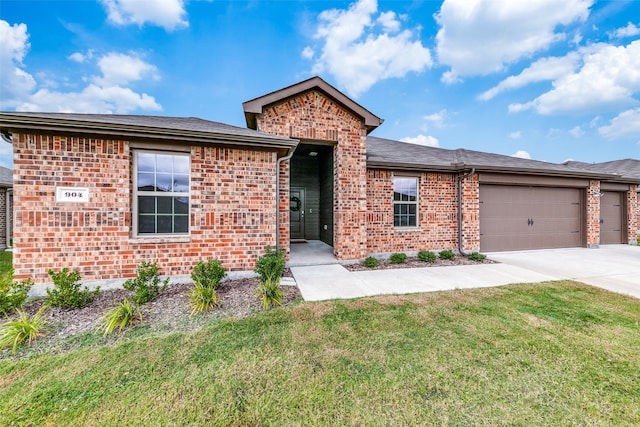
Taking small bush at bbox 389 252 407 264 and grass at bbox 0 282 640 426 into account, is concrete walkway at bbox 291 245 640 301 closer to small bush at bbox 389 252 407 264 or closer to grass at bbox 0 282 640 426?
small bush at bbox 389 252 407 264

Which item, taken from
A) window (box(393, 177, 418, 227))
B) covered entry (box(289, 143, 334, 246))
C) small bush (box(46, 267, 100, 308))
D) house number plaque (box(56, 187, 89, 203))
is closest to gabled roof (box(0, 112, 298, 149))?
house number plaque (box(56, 187, 89, 203))

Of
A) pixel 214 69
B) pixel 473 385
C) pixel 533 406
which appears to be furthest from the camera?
pixel 214 69

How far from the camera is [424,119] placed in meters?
19.9

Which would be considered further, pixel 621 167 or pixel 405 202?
pixel 621 167

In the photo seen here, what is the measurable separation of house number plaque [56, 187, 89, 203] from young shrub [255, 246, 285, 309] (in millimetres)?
3373

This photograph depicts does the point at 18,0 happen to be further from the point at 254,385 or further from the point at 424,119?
the point at 424,119

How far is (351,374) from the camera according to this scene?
2262mm

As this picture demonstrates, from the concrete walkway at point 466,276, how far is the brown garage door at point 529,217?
122 centimetres

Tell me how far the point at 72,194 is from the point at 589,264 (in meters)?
12.2

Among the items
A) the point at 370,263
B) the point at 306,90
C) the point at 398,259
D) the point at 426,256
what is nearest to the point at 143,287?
the point at 370,263

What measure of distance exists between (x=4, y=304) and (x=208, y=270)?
8.51ft

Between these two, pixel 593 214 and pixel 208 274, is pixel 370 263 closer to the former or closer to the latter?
pixel 208 274

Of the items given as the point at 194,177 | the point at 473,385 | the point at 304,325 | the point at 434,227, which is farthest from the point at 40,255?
the point at 434,227

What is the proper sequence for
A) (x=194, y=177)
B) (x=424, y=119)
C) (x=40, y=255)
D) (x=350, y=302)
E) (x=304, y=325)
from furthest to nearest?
(x=424, y=119) → (x=194, y=177) → (x=40, y=255) → (x=350, y=302) → (x=304, y=325)
